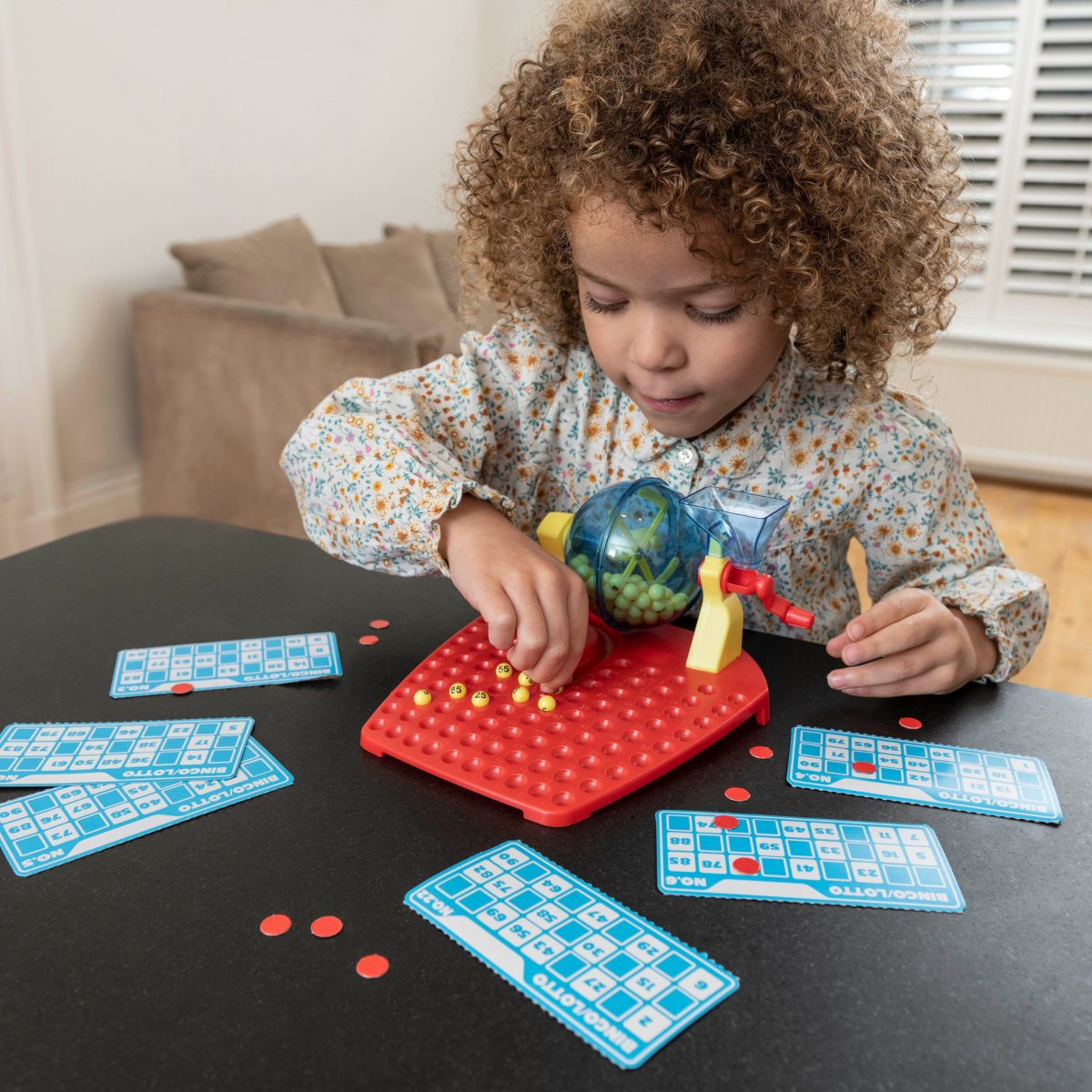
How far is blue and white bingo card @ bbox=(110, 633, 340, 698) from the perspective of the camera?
0.76 m

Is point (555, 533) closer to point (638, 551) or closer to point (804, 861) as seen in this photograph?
point (638, 551)

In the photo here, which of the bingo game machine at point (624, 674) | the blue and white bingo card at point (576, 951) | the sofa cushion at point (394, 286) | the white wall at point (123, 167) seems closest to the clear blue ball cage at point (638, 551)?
the bingo game machine at point (624, 674)

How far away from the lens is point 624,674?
757mm

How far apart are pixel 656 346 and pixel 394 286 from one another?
8.08ft

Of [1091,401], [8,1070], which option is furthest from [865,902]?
[1091,401]

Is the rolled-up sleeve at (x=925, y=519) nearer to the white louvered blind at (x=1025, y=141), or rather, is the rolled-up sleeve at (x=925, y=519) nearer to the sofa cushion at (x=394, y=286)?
the sofa cushion at (x=394, y=286)

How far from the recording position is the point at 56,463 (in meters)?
2.63

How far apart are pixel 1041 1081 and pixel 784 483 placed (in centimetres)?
64

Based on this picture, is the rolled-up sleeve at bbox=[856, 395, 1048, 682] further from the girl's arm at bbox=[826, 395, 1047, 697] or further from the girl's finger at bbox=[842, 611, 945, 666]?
the girl's finger at bbox=[842, 611, 945, 666]

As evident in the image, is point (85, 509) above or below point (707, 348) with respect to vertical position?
below

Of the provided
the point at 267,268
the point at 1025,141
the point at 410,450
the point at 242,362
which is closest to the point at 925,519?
the point at 410,450

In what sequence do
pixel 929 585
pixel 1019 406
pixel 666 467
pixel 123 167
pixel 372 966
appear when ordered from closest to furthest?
pixel 372 966 → pixel 929 585 → pixel 666 467 → pixel 123 167 → pixel 1019 406

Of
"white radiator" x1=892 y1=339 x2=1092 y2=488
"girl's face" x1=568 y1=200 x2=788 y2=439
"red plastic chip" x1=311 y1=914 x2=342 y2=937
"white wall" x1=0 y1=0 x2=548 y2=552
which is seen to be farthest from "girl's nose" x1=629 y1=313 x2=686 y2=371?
"white radiator" x1=892 y1=339 x2=1092 y2=488

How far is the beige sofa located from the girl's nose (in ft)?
5.11
